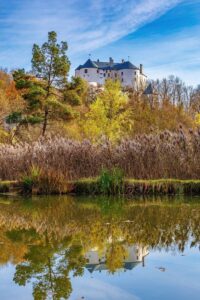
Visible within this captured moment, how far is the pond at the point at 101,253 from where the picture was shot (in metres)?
4.69

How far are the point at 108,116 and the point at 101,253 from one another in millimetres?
25375

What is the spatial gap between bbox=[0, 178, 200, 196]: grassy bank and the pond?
8.49 feet

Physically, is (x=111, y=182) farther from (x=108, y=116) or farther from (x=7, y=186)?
(x=108, y=116)

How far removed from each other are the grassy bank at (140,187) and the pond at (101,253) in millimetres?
2588

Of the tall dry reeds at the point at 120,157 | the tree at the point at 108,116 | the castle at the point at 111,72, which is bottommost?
the tall dry reeds at the point at 120,157

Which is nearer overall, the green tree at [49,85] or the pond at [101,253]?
the pond at [101,253]

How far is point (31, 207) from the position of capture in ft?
35.9

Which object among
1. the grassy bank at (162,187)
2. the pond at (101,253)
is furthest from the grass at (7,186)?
the pond at (101,253)

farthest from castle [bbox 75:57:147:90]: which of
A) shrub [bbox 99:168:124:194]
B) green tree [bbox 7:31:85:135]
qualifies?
shrub [bbox 99:168:124:194]

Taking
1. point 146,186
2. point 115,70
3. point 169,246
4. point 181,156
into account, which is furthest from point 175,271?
point 115,70

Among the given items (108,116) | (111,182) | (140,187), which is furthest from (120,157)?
(108,116)

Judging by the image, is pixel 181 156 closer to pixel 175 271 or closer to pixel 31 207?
pixel 31 207

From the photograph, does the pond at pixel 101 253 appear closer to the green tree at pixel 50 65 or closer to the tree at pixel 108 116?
the green tree at pixel 50 65

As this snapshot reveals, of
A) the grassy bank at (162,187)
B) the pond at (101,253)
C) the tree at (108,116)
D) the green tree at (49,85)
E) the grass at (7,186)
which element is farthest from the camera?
the tree at (108,116)
